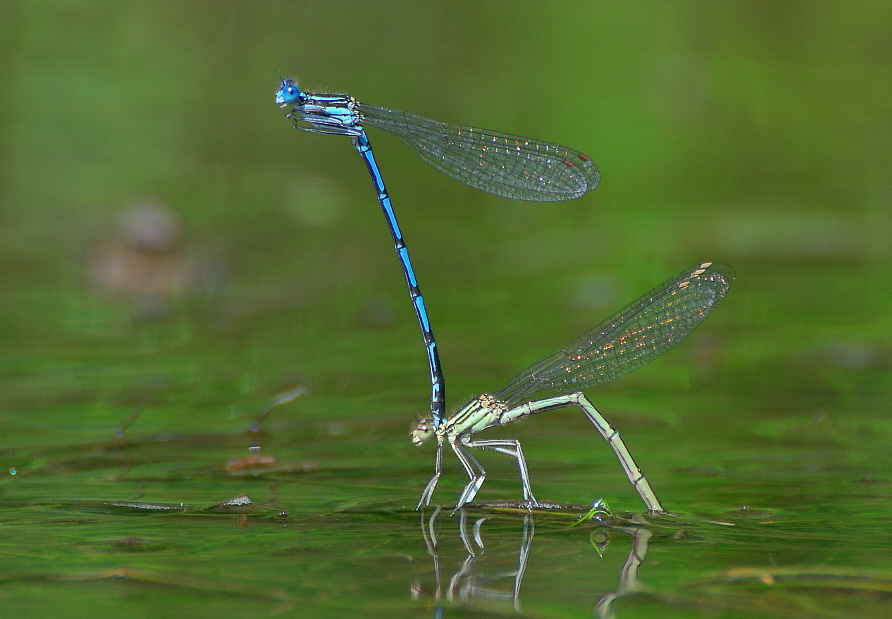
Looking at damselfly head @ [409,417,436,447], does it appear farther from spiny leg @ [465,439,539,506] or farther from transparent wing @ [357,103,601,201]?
transparent wing @ [357,103,601,201]

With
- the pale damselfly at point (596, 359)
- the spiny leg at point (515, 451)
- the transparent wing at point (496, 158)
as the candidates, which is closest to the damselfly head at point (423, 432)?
the pale damselfly at point (596, 359)

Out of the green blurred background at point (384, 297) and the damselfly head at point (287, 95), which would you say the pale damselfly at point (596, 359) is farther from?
the damselfly head at point (287, 95)

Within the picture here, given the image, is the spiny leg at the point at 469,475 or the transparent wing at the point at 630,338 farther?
the transparent wing at the point at 630,338

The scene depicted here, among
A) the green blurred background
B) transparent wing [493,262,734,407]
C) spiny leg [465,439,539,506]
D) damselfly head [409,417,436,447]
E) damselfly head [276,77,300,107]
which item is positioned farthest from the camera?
transparent wing [493,262,734,407]

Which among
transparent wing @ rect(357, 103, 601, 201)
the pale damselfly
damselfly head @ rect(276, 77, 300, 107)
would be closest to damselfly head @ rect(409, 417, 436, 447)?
the pale damselfly

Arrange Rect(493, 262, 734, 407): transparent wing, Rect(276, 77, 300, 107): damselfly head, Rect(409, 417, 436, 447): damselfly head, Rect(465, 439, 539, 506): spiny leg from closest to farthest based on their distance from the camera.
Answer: Rect(465, 439, 539, 506): spiny leg < Rect(276, 77, 300, 107): damselfly head < Rect(409, 417, 436, 447): damselfly head < Rect(493, 262, 734, 407): transparent wing

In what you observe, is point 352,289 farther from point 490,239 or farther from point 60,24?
point 60,24
